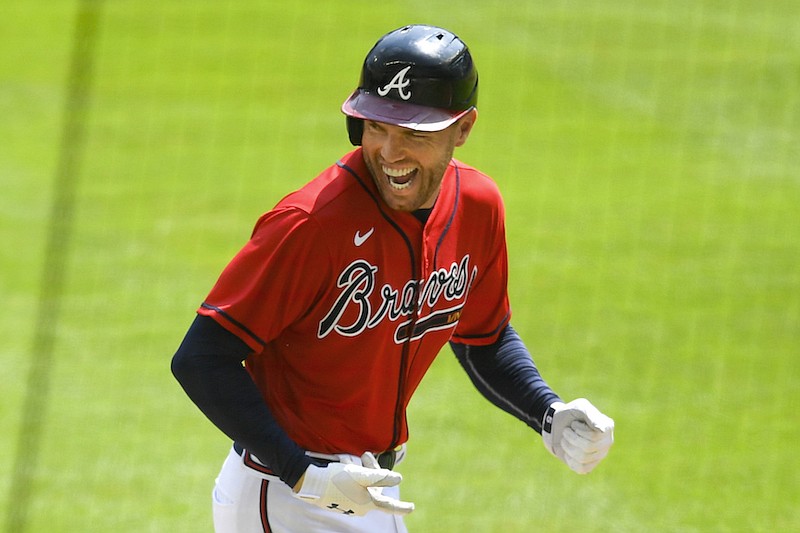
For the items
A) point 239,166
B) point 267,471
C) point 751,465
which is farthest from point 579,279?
point 267,471

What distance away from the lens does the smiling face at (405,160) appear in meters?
2.92

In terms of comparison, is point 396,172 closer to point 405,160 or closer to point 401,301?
point 405,160

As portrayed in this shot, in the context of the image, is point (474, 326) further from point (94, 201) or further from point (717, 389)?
point (94, 201)

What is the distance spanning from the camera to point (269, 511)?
10.1 ft

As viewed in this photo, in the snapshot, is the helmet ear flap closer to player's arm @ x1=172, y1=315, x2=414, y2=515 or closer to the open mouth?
the open mouth

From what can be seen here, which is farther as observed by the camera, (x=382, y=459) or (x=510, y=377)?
(x=510, y=377)

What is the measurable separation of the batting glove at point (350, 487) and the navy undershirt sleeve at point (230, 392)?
0.04m

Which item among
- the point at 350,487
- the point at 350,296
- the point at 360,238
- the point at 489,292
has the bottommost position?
the point at 350,487

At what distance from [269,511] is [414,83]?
1098 mm

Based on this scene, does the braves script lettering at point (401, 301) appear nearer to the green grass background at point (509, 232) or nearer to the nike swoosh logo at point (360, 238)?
the nike swoosh logo at point (360, 238)

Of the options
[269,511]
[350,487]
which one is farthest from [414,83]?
[269,511]

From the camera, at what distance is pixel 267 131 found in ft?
37.0

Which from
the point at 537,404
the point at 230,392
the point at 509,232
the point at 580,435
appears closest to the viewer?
the point at 230,392

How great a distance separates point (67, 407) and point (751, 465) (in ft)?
11.9
